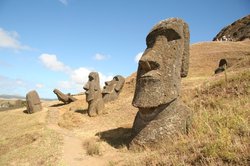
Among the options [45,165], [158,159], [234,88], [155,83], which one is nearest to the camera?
[158,159]

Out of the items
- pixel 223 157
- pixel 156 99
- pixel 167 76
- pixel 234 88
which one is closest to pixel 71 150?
pixel 156 99

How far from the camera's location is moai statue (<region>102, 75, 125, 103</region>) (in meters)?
22.1

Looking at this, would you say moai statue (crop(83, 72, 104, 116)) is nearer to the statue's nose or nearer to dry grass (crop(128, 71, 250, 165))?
the statue's nose

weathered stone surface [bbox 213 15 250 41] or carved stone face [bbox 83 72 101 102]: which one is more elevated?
weathered stone surface [bbox 213 15 250 41]

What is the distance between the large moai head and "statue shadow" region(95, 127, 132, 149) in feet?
5.48

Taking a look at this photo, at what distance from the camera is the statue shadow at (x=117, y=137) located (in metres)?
9.62

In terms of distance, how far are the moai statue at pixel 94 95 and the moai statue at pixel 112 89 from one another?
10.9 feet

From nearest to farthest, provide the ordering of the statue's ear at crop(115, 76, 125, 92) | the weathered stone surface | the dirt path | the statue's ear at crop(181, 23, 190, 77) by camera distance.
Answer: the dirt path, the statue's ear at crop(181, 23, 190, 77), the statue's ear at crop(115, 76, 125, 92), the weathered stone surface

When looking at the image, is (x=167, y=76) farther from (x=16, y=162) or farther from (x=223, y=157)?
(x=16, y=162)

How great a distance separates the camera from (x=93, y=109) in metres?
17.4

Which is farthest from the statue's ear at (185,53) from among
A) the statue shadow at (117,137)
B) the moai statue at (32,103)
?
the moai statue at (32,103)

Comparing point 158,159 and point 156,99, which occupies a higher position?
point 156,99

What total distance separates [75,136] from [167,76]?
5.61m

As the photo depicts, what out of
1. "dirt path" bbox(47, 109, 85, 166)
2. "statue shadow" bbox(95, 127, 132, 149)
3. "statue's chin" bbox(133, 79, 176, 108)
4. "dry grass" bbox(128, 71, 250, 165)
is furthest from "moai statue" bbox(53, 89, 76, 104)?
"dry grass" bbox(128, 71, 250, 165)
